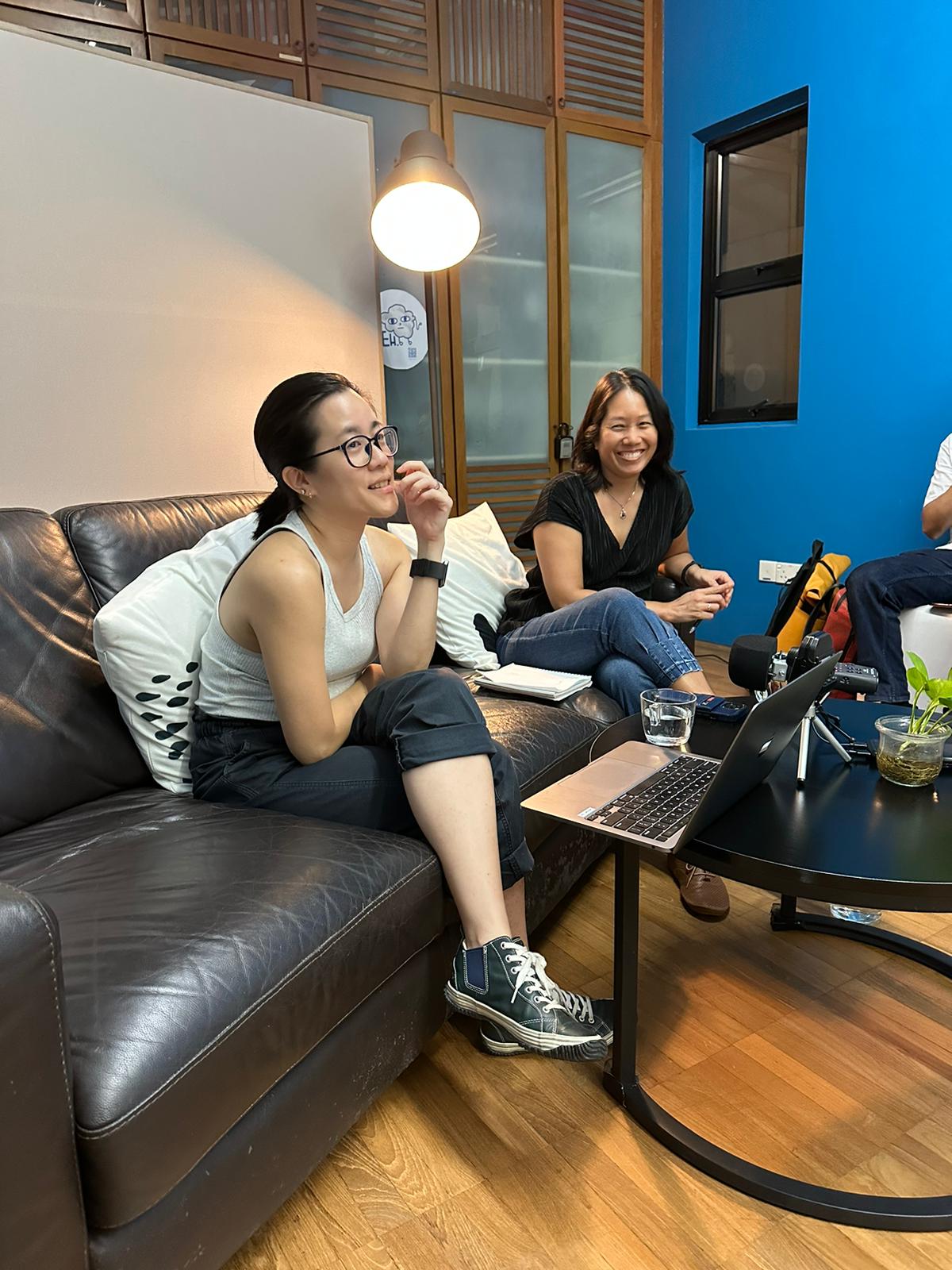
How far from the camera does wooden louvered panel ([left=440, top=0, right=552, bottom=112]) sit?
3.19m

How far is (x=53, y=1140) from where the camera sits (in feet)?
2.47

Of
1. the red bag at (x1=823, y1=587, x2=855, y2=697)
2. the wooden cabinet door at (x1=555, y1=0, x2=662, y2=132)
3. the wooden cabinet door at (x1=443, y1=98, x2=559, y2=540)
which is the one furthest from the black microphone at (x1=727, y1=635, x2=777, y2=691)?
the wooden cabinet door at (x1=555, y1=0, x2=662, y2=132)

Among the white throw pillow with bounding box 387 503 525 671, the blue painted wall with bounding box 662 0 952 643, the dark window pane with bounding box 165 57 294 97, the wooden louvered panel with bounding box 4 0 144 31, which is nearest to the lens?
the white throw pillow with bounding box 387 503 525 671

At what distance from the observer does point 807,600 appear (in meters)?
2.87

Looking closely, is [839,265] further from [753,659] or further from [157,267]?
[753,659]

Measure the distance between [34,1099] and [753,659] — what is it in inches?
44.1

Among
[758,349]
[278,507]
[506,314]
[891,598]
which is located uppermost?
[506,314]

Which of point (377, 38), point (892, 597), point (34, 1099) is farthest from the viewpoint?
point (377, 38)

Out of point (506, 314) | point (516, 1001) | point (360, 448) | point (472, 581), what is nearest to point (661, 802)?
point (516, 1001)

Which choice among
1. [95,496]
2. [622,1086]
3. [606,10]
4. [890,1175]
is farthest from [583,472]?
[606,10]

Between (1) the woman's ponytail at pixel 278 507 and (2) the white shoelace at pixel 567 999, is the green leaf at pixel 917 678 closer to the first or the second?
(2) the white shoelace at pixel 567 999

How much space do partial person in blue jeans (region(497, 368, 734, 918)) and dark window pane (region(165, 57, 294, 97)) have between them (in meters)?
1.54

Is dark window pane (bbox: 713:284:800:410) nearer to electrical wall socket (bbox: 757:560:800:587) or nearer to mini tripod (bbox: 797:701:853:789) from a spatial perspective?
electrical wall socket (bbox: 757:560:800:587)

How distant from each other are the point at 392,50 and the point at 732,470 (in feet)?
6.88
